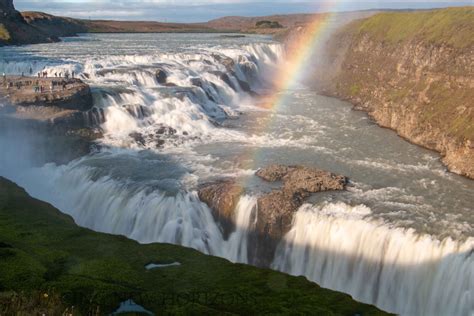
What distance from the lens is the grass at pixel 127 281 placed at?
14.1 m

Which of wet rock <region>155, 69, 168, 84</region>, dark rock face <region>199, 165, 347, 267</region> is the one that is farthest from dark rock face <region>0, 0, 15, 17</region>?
dark rock face <region>199, 165, 347, 267</region>

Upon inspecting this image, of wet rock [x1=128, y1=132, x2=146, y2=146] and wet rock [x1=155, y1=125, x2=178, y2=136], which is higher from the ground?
wet rock [x1=155, y1=125, x2=178, y2=136]

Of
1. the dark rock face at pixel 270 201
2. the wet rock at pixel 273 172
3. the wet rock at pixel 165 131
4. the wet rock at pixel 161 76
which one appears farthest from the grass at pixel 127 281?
the wet rock at pixel 161 76

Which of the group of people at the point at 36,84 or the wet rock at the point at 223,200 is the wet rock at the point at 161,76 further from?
the wet rock at the point at 223,200

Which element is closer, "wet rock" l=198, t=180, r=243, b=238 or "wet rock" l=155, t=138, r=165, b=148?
"wet rock" l=198, t=180, r=243, b=238

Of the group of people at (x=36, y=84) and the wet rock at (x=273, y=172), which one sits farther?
the group of people at (x=36, y=84)

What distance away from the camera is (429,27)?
51844 millimetres

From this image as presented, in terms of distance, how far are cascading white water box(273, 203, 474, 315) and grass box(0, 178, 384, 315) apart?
6571 millimetres

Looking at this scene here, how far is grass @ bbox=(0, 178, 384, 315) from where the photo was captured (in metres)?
14.1

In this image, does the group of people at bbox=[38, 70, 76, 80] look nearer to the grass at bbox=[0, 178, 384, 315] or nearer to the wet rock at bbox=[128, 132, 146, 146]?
the wet rock at bbox=[128, 132, 146, 146]

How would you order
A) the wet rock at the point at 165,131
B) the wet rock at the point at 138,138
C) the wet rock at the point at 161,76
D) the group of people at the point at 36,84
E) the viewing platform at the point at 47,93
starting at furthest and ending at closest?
the wet rock at the point at 161,76, the group of people at the point at 36,84, the wet rock at the point at 165,131, the viewing platform at the point at 47,93, the wet rock at the point at 138,138

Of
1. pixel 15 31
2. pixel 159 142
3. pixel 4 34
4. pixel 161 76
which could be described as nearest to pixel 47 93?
pixel 159 142

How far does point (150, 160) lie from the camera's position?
34.2 meters

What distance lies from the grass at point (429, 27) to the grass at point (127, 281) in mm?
33557
